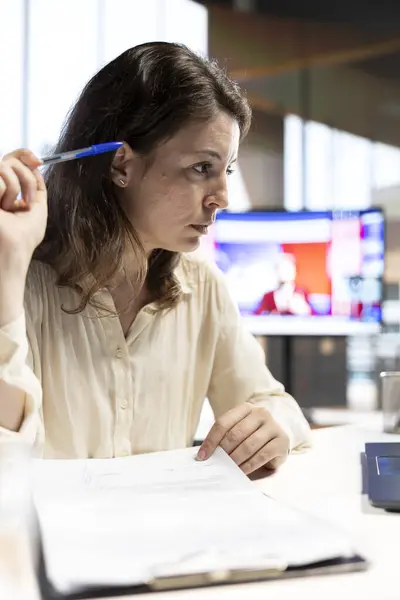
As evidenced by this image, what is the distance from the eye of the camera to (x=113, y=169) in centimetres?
117

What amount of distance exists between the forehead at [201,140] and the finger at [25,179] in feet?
1.06

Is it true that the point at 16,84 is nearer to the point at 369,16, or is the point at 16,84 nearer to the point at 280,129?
the point at 280,129

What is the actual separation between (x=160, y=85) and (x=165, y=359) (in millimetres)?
479

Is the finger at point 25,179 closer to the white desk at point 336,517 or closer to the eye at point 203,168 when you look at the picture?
the eye at point 203,168

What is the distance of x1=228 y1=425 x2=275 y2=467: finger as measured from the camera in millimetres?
865

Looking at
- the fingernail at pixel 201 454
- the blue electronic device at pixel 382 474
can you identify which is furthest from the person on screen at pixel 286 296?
the fingernail at pixel 201 454

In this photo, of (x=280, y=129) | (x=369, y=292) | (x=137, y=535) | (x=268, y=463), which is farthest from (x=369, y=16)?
(x=137, y=535)

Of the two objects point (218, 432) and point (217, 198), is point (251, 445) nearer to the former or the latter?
point (218, 432)

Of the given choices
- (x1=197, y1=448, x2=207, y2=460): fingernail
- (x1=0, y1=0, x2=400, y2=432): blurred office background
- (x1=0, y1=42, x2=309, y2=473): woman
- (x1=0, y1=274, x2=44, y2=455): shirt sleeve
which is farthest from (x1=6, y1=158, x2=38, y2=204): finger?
(x1=0, y1=0, x2=400, y2=432): blurred office background

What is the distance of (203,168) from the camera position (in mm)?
1115

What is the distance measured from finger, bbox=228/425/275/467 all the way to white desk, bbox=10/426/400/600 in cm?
4

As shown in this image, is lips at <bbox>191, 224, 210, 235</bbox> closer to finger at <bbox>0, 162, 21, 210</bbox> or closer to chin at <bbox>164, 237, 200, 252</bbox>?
chin at <bbox>164, 237, 200, 252</bbox>

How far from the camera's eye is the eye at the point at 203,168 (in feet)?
3.64

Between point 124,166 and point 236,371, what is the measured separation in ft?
1.39
